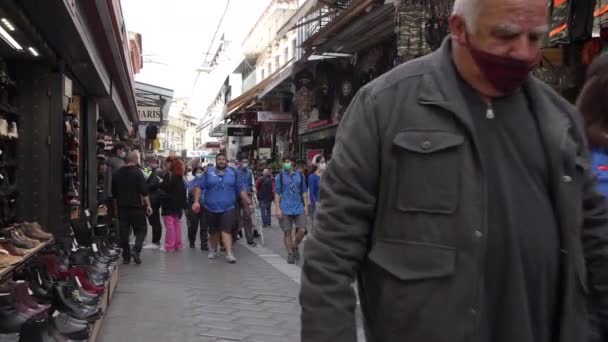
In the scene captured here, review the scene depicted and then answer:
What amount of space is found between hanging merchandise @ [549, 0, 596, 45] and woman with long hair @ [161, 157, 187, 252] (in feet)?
25.4

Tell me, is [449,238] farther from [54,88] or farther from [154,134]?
[154,134]

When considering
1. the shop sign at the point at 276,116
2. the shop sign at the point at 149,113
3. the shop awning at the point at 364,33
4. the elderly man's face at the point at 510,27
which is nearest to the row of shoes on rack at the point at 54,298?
the elderly man's face at the point at 510,27

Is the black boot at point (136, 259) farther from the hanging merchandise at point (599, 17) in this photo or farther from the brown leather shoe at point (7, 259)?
the hanging merchandise at point (599, 17)

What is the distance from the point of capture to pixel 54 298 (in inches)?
203

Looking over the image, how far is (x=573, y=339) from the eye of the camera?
6.00 ft

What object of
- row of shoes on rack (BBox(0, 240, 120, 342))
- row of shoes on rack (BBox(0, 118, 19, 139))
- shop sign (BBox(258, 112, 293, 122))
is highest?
shop sign (BBox(258, 112, 293, 122))

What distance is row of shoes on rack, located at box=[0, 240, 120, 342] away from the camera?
4.42 metres

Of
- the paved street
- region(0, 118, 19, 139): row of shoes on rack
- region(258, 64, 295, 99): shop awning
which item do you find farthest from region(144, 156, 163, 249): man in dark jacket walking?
region(0, 118, 19, 139): row of shoes on rack

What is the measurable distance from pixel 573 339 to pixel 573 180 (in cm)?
44

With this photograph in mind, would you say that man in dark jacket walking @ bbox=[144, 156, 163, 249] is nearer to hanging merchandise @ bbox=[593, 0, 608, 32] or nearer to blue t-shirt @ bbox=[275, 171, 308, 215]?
blue t-shirt @ bbox=[275, 171, 308, 215]

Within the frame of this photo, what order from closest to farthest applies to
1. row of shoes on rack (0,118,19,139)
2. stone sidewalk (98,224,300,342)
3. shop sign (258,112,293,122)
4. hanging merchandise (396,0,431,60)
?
stone sidewalk (98,224,300,342) < row of shoes on rack (0,118,19,139) < hanging merchandise (396,0,431,60) < shop sign (258,112,293,122)

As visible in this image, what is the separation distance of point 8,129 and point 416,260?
21.3ft

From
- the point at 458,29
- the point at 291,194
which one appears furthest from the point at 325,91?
the point at 458,29

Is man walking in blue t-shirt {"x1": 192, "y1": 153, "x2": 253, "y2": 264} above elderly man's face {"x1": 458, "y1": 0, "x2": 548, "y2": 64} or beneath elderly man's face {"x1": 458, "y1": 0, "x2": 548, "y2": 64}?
beneath
